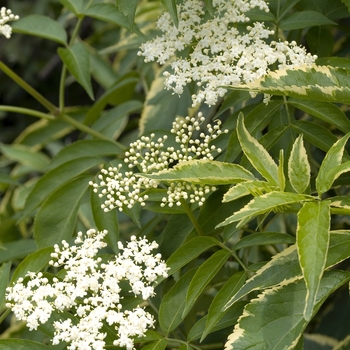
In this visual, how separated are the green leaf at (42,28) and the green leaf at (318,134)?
0.65m

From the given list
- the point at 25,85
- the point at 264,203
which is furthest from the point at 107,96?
the point at 264,203

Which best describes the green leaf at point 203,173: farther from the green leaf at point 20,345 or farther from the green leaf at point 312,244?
the green leaf at point 20,345

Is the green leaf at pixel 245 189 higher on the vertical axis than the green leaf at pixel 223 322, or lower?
higher

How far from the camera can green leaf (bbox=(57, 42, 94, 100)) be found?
1.33 meters

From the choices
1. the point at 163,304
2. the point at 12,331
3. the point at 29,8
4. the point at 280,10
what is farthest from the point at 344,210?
the point at 29,8

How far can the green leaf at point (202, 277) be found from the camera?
0.90 meters

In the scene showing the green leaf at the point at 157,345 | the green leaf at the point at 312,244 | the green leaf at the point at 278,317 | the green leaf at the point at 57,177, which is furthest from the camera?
the green leaf at the point at 57,177

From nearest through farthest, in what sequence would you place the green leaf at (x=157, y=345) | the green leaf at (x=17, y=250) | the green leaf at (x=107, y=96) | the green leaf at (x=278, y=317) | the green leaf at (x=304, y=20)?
the green leaf at (x=278, y=317) < the green leaf at (x=157, y=345) < the green leaf at (x=304, y=20) < the green leaf at (x=17, y=250) < the green leaf at (x=107, y=96)

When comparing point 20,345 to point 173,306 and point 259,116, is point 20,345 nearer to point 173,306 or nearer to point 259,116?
point 173,306

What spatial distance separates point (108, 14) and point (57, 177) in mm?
390

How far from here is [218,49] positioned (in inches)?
42.3

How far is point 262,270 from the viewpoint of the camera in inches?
35.0

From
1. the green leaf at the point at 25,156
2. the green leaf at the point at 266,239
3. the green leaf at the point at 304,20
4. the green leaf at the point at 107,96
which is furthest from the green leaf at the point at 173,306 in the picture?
the green leaf at the point at 25,156

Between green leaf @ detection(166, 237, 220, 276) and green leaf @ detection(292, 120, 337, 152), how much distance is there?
26 cm
